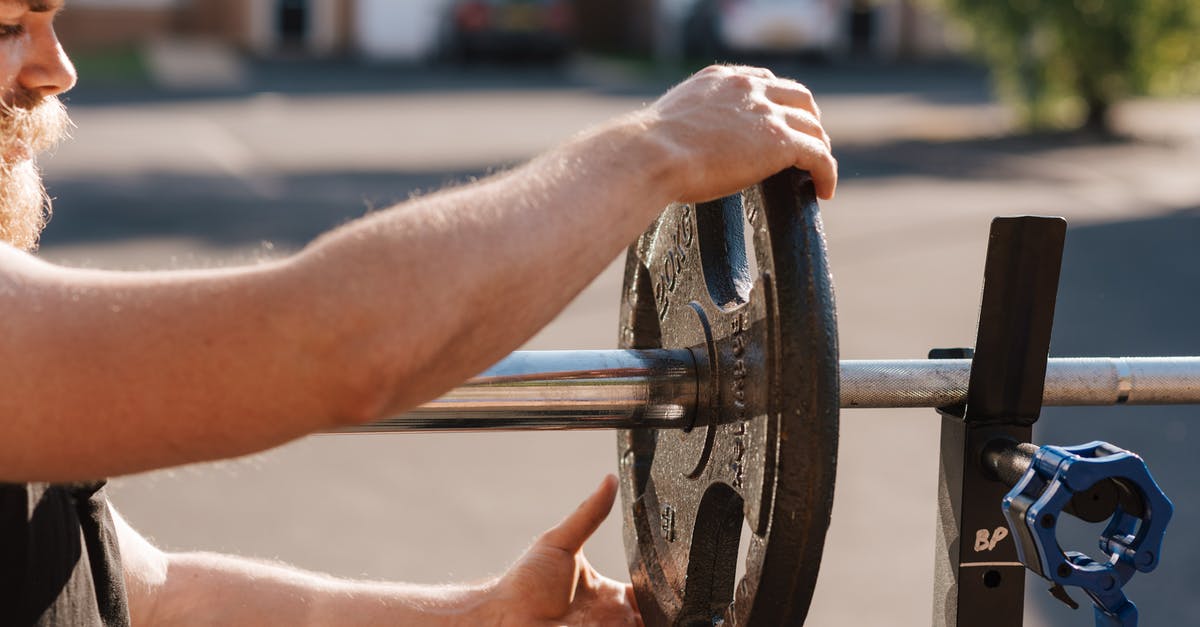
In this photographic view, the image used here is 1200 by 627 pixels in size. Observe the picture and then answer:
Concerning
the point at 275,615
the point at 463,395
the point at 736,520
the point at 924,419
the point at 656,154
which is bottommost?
the point at 924,419

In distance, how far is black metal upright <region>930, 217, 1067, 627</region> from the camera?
5.05ft

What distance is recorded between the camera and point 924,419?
6.02 meters

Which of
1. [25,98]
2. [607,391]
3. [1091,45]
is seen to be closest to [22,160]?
[25,98]

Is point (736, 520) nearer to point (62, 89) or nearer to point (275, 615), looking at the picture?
point (275, 615)

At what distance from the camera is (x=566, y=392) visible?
155cm

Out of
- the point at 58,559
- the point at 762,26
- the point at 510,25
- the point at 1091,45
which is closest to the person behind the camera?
the point at 58,559

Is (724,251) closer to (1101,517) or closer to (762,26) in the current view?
(1101,517)

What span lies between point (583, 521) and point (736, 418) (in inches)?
18.6

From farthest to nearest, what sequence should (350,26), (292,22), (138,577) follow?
1. (350,26)
2. (292,22)
3. (138,577)

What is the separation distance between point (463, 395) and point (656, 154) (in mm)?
387

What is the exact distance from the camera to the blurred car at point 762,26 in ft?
75.8

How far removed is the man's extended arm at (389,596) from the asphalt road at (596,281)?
149 millimetres

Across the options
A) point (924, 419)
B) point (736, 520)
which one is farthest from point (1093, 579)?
point (924, 419)

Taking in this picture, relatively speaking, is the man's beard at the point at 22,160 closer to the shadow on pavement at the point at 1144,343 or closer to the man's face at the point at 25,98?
the man's face at the point at 25,98
